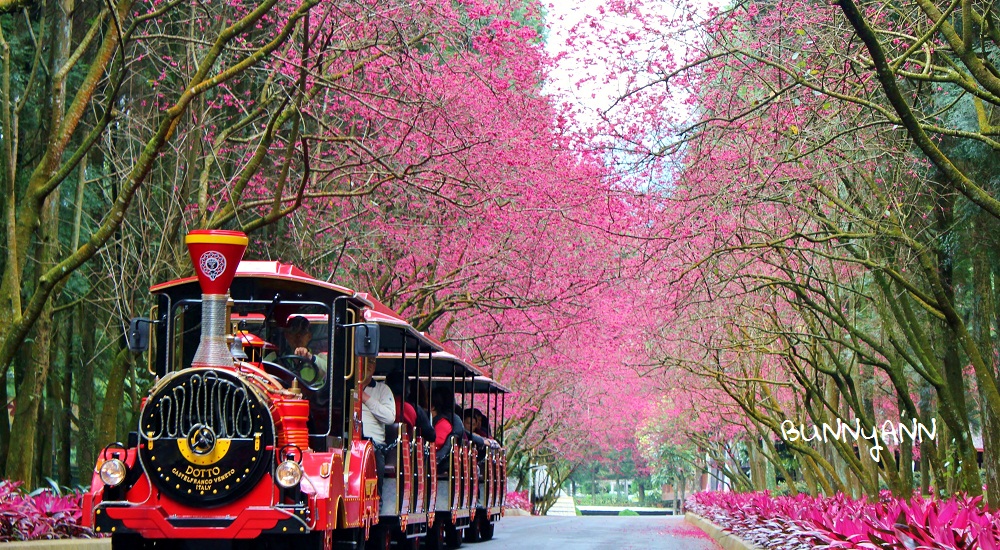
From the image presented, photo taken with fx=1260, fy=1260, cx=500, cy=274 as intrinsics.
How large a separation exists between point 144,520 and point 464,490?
387 inches

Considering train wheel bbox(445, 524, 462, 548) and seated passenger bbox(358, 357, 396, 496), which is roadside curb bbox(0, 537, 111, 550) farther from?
train wheel bbox(445, 524, 462, 548)

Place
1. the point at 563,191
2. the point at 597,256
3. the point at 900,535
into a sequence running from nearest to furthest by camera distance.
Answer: the point at 900,535, the point at 563,191, the point at 597,256

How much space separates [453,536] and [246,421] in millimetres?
10882

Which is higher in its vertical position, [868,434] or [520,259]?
[520,259]

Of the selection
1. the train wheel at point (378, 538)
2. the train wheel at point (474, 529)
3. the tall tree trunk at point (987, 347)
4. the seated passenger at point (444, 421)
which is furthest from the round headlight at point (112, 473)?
the train wheel at point (474, 529)

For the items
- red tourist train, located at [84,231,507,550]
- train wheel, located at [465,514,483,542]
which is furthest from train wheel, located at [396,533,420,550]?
train wheel, located at [465,514,483,542]

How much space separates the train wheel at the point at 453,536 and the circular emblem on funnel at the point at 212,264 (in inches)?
424

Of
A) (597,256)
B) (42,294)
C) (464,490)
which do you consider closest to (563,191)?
(597,256)

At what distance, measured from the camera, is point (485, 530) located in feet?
77.3

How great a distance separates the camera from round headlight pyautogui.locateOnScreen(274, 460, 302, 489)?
10555 mm

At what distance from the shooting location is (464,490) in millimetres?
20078

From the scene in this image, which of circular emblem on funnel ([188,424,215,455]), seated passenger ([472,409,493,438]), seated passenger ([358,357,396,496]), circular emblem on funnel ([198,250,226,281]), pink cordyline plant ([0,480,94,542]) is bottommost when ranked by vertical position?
pink cordyline plant ([0,480,94,542])

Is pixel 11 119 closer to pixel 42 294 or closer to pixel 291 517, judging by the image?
pixel 42 294

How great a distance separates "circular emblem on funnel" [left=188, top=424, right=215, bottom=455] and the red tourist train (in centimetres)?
1
